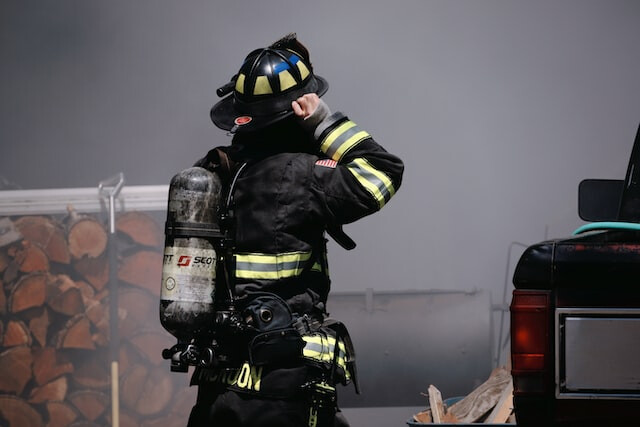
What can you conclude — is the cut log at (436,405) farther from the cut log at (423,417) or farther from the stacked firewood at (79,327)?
the stacked firewood at (79,327)

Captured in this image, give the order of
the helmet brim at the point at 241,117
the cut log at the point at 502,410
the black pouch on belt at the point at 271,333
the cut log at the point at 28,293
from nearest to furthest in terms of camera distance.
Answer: the black pouch on belt at the point at 271,333
the helmet brim at the point at 241,117
the cut log at the point at 502,410
the cut log at the point at 28,293

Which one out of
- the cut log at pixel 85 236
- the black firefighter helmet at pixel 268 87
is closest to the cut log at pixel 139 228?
the cut log at pixel 85 236

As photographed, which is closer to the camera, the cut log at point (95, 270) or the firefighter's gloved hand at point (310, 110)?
the firefighter's gloved hand at point (310, 110)

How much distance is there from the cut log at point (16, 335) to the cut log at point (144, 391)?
688 millimetres

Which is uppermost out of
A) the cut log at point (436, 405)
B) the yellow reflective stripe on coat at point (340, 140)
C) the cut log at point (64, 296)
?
the yellow reflective stripe on coat at point (340, 140)

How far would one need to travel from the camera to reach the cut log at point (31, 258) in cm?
642

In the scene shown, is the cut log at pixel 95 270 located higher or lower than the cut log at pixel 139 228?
lower

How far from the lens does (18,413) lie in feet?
21.0

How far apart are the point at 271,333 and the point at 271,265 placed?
24 cm

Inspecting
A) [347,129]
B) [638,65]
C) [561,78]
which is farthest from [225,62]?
[347,129]

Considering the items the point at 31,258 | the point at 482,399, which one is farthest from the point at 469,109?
the point at 31,258

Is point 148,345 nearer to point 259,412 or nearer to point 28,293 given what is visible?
point 28,293

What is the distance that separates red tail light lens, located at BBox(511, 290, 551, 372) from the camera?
2805 mm

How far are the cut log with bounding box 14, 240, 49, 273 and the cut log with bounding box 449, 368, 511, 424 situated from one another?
9.11ft
